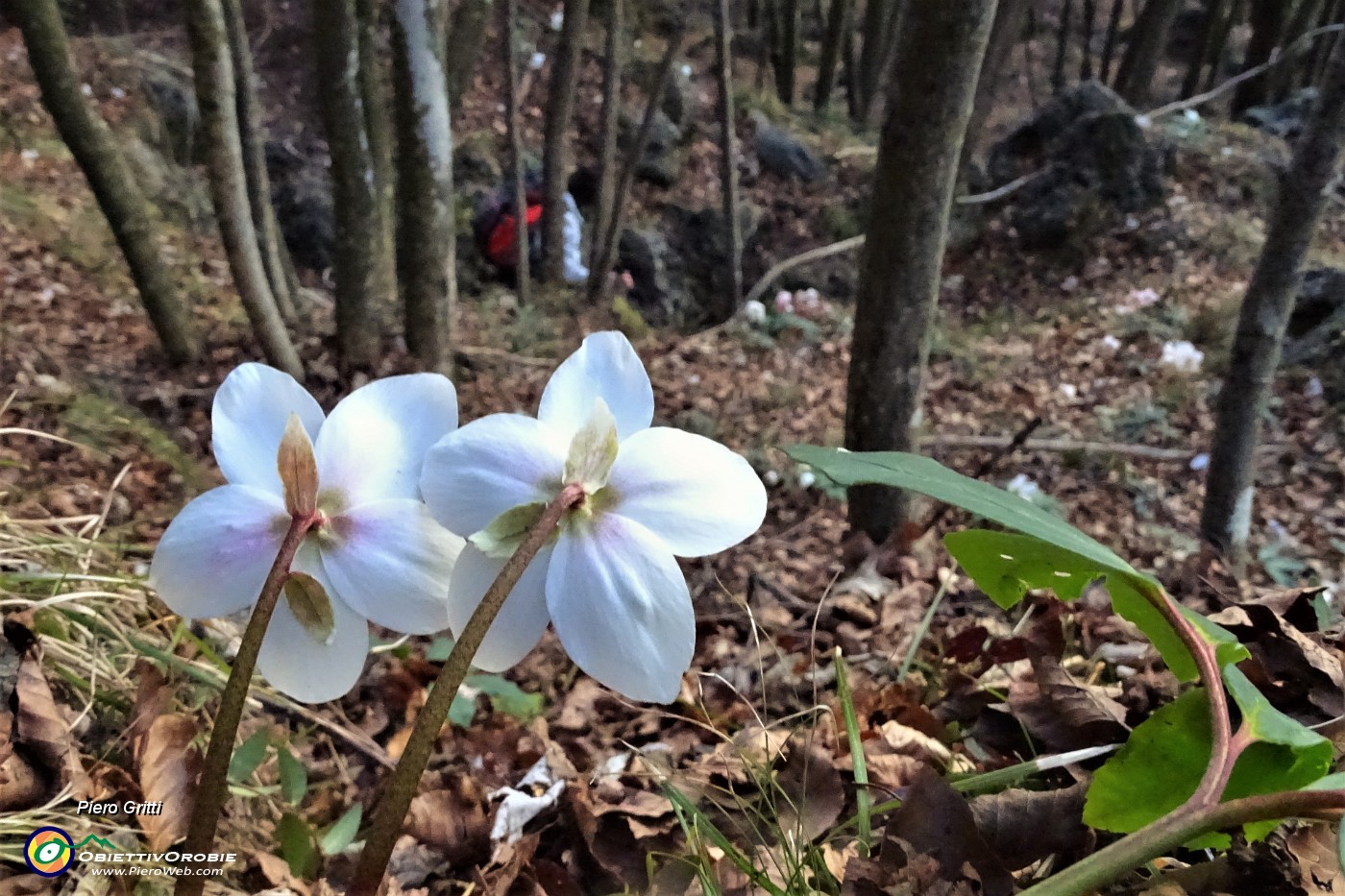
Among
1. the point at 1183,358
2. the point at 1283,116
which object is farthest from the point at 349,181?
the point at 1283,116

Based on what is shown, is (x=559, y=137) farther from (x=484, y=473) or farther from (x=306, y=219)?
→ (x=484, y=473)

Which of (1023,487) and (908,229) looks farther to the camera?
(1023,487)

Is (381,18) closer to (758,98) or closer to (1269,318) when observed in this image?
(758,98)

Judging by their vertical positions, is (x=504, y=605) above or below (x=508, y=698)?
above

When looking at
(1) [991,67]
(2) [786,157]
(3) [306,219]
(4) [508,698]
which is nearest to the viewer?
(4) [508,698]

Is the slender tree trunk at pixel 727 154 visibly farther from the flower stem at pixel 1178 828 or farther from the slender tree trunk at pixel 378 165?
the flower stem at pixel 1178 828

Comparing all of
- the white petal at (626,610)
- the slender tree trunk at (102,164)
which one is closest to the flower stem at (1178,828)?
the white petal at (626,610)

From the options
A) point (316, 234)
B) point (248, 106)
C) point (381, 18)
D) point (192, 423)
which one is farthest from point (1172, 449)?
point (381, 18)

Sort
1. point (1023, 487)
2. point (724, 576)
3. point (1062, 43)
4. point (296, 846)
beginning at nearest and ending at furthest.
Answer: point (296, 846) < point (724, 576) < point (1023, 487) < point (1062, 43)
